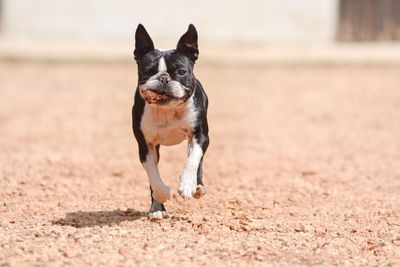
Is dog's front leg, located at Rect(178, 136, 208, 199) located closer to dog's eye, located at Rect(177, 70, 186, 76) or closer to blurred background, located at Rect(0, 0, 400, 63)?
dog's eye, located at Rect(177, 70, 186, 76)

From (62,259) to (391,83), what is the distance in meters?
13.0

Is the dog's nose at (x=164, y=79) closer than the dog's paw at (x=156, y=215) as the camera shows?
Yes

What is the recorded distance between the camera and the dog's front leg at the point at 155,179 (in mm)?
6914

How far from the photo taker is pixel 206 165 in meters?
10.3

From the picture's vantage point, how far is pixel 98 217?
7.25 meters

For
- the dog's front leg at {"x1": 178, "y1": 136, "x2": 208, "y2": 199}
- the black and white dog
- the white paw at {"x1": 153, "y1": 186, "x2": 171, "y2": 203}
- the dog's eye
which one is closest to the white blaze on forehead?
the black and white dog

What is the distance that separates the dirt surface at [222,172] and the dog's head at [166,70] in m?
0.99

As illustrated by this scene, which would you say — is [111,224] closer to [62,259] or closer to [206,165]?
[62,259]

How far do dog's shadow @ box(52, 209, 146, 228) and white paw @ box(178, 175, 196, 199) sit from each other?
0.66m

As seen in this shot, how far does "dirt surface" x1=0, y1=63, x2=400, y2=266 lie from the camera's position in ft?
19.9

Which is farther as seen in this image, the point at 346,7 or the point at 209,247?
the point at 346,7

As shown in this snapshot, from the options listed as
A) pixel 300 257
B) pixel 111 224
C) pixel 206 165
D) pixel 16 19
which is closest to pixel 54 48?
pixel 16 19

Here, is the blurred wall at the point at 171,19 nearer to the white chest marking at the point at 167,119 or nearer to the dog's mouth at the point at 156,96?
the white chest marking at the point at 167,119

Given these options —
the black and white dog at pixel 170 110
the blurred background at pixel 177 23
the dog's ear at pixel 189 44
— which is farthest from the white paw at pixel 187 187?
the blurred background at pixel 177 23
